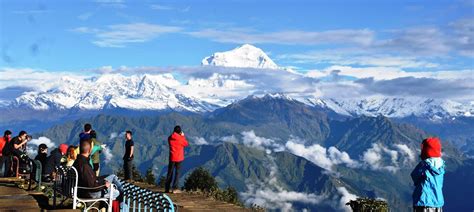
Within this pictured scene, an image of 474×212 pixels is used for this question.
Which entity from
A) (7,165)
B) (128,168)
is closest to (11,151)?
(7,165)

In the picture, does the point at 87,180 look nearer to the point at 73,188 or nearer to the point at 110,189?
the point at 73,188

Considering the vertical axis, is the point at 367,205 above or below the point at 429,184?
below

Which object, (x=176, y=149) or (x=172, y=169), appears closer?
(x=176, y=149)

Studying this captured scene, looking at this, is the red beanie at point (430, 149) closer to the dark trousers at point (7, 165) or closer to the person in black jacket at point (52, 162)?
the person in black jacket at point (52, 162)

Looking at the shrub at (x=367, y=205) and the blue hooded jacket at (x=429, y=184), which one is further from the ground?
the blue hooded jacket at (x=429, y=184)

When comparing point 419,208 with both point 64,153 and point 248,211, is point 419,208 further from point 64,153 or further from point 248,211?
point 64,153

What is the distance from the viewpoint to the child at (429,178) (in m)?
11.3

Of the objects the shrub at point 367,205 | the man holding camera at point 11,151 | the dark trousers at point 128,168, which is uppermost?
the man holding camera at point 11,151

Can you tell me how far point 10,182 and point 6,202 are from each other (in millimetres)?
5449

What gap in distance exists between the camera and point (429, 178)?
1144 cm

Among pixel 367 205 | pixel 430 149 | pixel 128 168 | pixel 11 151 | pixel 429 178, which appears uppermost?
pixel 430 149

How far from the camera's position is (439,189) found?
452 inches

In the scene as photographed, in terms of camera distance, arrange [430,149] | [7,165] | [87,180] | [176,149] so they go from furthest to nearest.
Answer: [7,165] → [176,149] → [87,180] → [430,149]

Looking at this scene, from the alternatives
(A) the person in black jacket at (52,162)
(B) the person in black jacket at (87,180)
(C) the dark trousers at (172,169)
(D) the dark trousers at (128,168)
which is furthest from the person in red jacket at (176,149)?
(B) the person in black jacket at (87,180)
